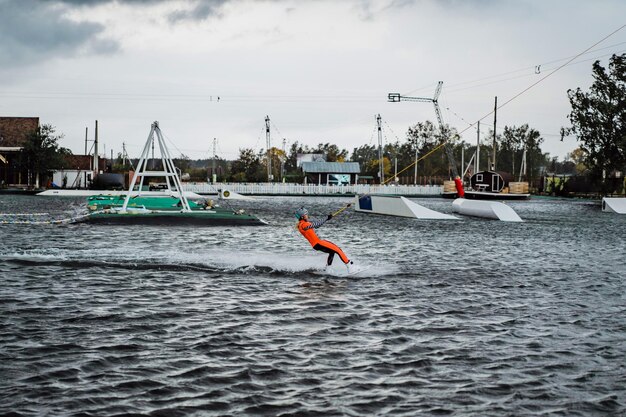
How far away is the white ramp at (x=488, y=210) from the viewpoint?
4681cm

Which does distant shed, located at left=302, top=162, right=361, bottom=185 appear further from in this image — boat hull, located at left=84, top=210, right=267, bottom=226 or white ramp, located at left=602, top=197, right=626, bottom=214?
boat hull, located at left=84, top=210, right=267, bottom=226

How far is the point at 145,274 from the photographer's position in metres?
18.0

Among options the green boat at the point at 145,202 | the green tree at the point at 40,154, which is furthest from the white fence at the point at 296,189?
the green boat at the point at 145,202

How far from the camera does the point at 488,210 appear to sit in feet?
161

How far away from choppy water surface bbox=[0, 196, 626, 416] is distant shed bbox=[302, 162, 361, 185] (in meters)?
115

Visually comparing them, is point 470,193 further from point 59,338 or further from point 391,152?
point 391,152

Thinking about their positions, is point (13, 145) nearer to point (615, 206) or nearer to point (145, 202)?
point (145, 202)

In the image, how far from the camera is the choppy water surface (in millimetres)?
8234

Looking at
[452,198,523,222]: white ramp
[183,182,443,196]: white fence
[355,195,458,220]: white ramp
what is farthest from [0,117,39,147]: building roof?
[452,198,523,222]: white ramp

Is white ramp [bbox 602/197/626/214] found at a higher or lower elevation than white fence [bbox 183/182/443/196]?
lower

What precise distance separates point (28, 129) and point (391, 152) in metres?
114

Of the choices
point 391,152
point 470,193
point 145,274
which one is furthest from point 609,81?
point 391,152

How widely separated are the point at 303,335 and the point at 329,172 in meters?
127

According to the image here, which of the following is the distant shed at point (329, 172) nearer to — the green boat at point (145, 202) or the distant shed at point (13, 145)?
the distant shed at point (13, 145)
